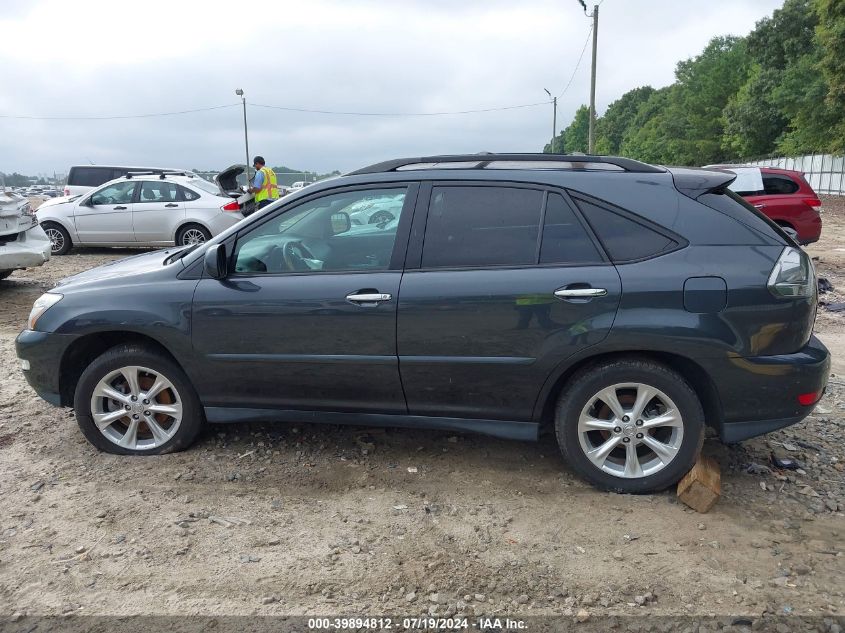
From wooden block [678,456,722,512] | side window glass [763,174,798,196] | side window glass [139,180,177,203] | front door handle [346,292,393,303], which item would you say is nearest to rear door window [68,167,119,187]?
side window glass [139,180,177,203]

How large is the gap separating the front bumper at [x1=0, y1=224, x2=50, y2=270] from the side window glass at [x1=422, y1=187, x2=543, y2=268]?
23.9 feet

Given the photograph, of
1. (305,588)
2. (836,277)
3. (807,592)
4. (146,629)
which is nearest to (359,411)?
(305,588)

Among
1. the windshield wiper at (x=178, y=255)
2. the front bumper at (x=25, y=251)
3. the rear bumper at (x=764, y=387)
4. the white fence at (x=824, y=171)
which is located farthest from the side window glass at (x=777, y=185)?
the white fence at (x=824, y=171)

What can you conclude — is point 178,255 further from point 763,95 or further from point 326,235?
point 763,95

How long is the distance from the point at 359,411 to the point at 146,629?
5.06ft

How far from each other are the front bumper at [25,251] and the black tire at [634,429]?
797 centimetres

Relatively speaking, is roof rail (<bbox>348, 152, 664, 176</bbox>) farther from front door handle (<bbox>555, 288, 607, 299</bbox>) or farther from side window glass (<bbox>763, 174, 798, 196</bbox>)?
side window glass (<bbox>763, 174, 798, 196</bbox>)

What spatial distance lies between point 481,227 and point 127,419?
2.47 meters

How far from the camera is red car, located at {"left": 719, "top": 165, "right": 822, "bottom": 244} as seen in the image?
11703 millimetres

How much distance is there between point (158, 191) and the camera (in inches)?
495

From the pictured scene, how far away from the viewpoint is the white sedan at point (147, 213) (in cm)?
1235

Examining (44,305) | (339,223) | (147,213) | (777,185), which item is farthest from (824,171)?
(44,305)

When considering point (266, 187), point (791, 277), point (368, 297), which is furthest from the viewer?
point (266, 187)

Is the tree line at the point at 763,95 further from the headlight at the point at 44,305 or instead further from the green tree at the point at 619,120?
the headlight at the point at 44,305
